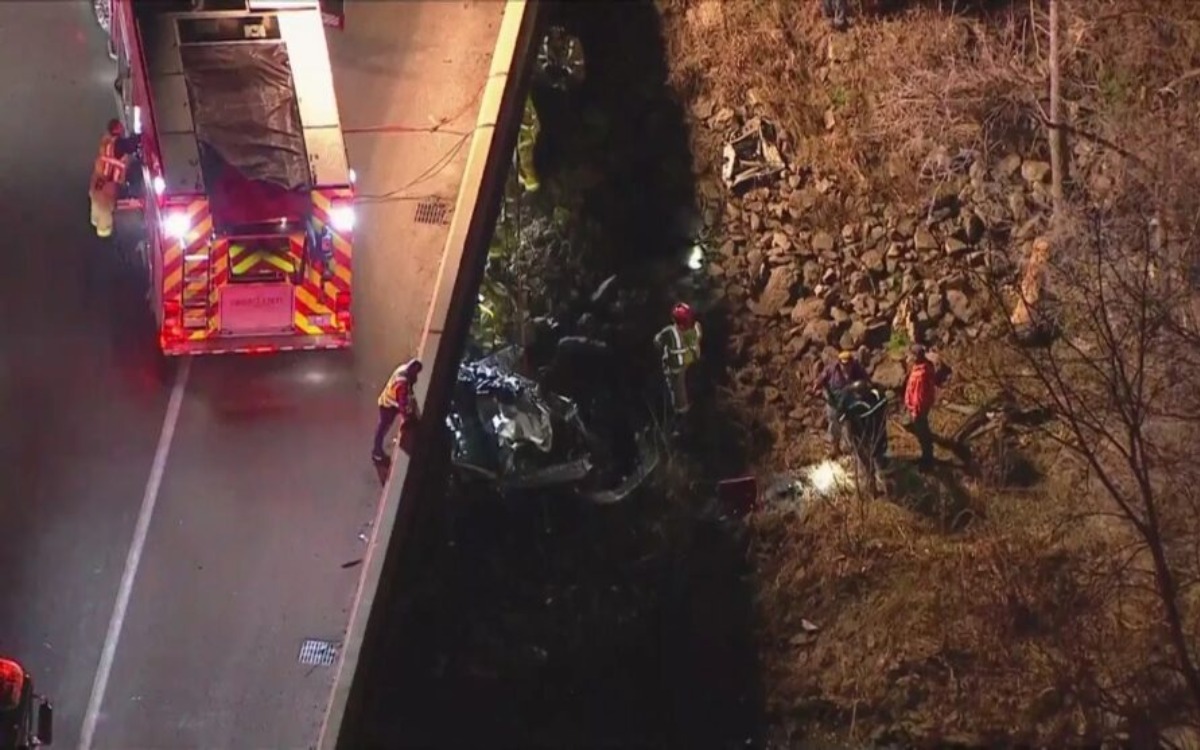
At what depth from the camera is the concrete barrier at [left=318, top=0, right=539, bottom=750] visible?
12266 millimetres

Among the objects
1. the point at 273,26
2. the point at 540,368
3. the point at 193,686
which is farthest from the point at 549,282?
the point at 193,686

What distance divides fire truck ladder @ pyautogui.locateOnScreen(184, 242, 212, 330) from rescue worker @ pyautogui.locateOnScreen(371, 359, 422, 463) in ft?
6.94

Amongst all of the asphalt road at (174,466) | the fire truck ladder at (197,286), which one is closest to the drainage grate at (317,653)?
the asphalt road at (174,466)

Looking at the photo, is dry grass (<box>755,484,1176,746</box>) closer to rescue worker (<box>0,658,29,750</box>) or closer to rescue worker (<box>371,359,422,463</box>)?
rescue worker (<box>371,359,422,463</box>)

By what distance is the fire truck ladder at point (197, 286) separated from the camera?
14.2 m

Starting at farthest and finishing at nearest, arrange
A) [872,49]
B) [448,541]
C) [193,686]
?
[872,49] → [448,541] → [193,686]

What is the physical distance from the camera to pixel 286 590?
42.0 feet

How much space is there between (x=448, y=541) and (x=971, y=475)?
5.42 metres

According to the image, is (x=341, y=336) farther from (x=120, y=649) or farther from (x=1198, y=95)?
(x=1198, y=95)

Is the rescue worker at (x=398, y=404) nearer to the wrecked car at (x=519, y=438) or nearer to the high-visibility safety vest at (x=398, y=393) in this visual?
the high-visibility safety vest at (x=398, y=393)

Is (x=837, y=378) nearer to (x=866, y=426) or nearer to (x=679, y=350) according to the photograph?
(x=866, y=426)

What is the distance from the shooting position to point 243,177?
14.1 metres

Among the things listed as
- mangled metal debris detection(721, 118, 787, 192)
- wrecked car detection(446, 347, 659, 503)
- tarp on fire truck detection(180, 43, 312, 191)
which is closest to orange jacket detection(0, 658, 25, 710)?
wrecked car detection(446, 347, 659, 503)

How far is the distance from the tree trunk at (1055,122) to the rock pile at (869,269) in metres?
0.67
